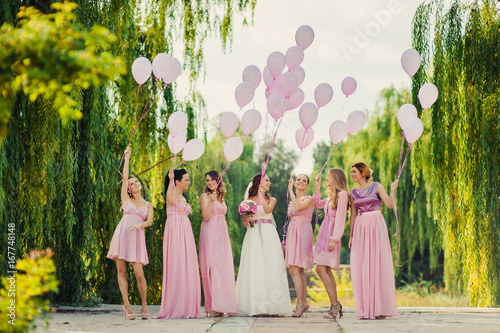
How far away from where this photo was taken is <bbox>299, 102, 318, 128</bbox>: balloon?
664 cm

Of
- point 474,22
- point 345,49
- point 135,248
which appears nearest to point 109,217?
point 135,248

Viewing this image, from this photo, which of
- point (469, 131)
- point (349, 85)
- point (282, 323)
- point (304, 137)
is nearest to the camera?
point (282, 323)

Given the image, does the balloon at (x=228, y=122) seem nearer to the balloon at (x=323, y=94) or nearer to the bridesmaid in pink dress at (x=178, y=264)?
the bridesmaid in pink dress at (x=178, y=264)

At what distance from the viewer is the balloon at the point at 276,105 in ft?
21.5

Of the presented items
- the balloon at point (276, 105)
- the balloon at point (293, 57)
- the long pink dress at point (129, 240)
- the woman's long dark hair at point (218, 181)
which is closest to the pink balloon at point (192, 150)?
the woman's long dark hair at point (218, 181)

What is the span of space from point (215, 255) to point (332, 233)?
1333 millimetres

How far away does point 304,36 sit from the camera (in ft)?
22.9

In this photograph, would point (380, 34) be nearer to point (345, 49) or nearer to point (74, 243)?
point (345, 49)

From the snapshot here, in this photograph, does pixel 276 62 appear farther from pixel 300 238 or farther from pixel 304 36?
pixel 300 238

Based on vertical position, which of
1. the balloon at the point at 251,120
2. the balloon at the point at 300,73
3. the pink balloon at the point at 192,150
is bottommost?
the pink balloon at the point at 192,150

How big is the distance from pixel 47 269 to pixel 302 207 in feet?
13.3

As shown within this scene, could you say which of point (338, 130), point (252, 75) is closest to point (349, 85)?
point (338, 130)

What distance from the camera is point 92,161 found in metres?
6.93

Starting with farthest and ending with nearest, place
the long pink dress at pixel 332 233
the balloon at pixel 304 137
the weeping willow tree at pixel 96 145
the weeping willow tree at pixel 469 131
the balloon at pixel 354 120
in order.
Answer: the weeping willow tree at pixel 469 131 → the balloon at pixel 354 120 → the balloon at pixel 304 137 → the long pink dress at pixel 332 233 → the weeping willow tree at pixel 96 145
